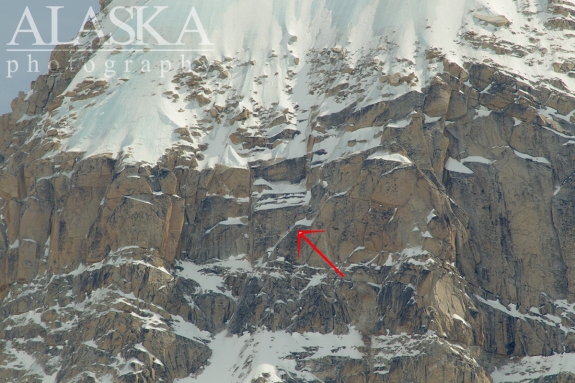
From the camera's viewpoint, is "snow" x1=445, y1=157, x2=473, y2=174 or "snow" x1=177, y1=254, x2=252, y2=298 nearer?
"snow" x1=445, y1=157, x2=473, y2=174

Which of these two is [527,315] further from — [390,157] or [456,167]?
[390,157]

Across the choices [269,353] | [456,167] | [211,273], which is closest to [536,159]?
[456,167]

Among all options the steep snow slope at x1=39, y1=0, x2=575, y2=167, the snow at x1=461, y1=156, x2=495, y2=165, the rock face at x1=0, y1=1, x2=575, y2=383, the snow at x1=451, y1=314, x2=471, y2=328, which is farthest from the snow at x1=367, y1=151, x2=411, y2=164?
the snow at x1=451, y1=314, x2=471, y2=328

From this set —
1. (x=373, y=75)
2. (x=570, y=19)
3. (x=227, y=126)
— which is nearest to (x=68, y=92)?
(x=227, y=126)

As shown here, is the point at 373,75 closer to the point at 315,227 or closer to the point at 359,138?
the point at 359,138

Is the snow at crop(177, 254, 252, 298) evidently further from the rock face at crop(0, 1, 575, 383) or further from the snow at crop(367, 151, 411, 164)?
the snow at crop(367, 151, 411, 164)

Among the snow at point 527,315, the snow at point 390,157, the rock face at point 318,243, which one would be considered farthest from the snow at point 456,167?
the snow at point 527,315

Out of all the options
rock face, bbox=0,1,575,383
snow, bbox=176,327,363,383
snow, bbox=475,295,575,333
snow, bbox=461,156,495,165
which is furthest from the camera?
snow, bbox=461,156,495,165

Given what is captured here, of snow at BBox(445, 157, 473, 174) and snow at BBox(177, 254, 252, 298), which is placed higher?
snow at BBox(445, 157, 473, 174)
